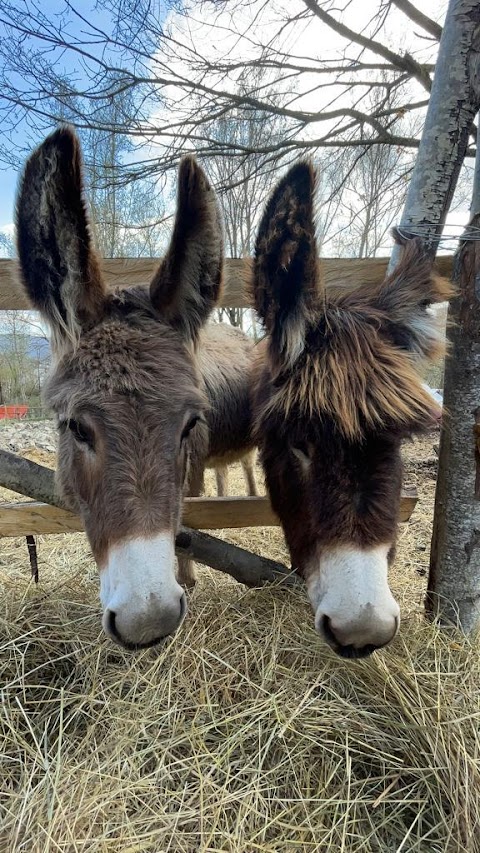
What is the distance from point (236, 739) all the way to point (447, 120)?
3.09 metres

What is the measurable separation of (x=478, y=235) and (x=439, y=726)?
7.10ft

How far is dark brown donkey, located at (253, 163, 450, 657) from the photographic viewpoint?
1.68 metres

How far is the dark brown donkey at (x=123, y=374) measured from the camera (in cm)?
151

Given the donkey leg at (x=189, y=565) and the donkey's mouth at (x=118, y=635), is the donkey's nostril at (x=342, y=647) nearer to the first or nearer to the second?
the donkey's mouth at (x=118, y=635)

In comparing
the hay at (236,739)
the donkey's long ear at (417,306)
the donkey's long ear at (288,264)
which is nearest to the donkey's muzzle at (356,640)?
the hay at (236,739)

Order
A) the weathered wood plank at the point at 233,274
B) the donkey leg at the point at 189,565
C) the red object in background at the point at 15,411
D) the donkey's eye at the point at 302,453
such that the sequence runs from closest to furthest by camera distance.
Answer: the donkey's eye at the point at 302,453
the weathered wood plank at the point at 233,274
the donkey leg at the point at 189,565
the red object in background at the point at 15,411

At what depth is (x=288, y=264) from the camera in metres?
1.98

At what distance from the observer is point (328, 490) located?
184cm

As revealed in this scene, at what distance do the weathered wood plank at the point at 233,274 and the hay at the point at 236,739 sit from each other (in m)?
1.89

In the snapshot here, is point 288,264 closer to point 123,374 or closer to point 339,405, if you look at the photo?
point 339,405

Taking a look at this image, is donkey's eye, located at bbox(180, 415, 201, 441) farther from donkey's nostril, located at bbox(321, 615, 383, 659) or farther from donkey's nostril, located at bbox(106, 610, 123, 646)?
donkey's nostril, located at bbox(321, 615, 383, 659)

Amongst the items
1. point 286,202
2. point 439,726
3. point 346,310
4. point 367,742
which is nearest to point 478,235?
point 346,310

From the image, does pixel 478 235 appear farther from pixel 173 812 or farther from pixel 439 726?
pixel 173 812

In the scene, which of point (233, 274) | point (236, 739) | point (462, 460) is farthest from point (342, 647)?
point (233, 274)
